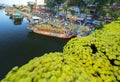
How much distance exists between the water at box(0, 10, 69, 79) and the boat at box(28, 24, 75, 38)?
38.2 inches

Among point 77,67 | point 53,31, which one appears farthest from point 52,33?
point 77,67

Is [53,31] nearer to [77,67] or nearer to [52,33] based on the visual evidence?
[52,33]

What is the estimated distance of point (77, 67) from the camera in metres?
4.53

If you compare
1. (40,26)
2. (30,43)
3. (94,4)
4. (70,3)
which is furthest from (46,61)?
(70,3)

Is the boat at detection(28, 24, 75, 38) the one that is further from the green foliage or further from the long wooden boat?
the green foliage

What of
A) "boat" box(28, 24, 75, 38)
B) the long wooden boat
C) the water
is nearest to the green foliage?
the water

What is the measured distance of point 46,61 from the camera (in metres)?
4.58

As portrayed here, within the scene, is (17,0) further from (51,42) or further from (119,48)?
(119,48)

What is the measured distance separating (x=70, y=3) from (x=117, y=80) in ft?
184

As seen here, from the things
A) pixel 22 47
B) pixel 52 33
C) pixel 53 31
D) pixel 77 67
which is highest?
pixel 77 67

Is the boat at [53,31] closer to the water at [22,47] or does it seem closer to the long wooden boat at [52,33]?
the long wooden boat at [52,33]

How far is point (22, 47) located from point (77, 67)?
2857 cm

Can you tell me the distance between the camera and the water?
83.0 ft

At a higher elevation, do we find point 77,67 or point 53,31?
point 77,67
